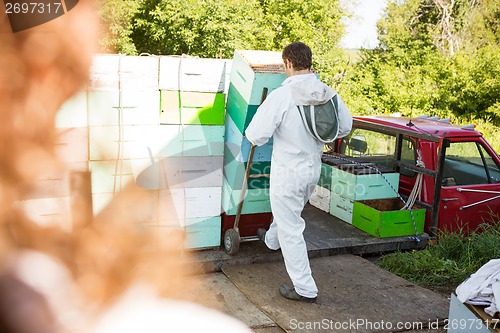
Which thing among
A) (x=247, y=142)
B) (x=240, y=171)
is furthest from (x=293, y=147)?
(x=240, y=171)

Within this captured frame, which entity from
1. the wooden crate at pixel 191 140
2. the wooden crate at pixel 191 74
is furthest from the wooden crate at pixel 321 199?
the wooden crate at pixel 191 74

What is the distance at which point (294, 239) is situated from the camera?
A: 397cm

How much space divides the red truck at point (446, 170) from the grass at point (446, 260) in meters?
0.29

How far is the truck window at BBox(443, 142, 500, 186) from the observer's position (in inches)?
229

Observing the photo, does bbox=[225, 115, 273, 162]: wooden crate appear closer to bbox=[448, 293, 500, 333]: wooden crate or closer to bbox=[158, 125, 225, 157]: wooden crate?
bbox=[158, 125, 225, 157]: wooden crate

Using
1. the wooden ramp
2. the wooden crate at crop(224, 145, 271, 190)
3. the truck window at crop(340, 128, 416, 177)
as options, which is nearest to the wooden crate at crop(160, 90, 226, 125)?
the wooden crate at crop(224, 145, 271, 190)

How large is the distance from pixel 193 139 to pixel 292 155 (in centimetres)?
98

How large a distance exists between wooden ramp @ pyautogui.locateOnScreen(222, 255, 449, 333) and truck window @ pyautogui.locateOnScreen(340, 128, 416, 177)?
1594 millimetres

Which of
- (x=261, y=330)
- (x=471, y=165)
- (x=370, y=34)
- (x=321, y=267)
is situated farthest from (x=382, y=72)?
(x=261, y=330)

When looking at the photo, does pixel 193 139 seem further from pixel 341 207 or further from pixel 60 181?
pixel 60 181

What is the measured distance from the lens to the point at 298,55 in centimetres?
393

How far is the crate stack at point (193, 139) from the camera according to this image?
4320mm

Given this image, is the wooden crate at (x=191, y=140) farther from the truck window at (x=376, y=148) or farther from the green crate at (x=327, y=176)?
the truck window at (x=376, y=148)

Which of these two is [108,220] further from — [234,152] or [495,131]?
[495,131]
